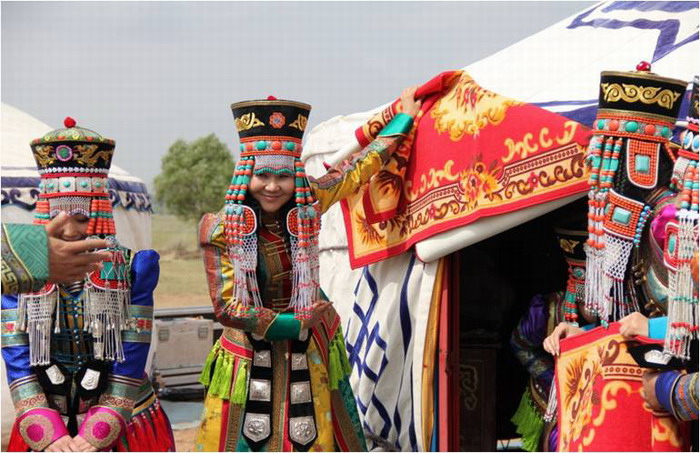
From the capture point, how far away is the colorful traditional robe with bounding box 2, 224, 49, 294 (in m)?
3.00

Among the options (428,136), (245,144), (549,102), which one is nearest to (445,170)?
(428,136)

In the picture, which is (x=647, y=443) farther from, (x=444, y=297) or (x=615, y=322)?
(x=444, y=297)

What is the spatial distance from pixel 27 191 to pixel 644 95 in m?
4.43

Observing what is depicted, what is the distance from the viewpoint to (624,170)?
3533mm

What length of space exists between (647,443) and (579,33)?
2.60m

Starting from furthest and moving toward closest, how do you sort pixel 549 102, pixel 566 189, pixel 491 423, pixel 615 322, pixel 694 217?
pixel 491 423
pixel 549 102
pixel 566 189
pixel 615 322
pixel 694 217

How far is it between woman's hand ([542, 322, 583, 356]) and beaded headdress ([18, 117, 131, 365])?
5.60 feet

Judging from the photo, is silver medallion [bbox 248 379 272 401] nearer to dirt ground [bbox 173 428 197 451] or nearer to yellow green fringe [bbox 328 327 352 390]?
yellow green fringe [bbox 328 327 352 390]

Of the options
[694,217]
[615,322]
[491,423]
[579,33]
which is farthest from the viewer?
[491,423]

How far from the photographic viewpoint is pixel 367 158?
4.71 metres

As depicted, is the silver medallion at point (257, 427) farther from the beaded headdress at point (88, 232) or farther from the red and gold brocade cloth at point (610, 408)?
the red and gold brocade cloth at point (610, 408)

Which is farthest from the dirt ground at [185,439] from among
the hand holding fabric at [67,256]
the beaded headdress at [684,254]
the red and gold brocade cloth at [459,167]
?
the beaded headdress at [684,254]

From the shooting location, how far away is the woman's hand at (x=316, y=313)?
14.0ft

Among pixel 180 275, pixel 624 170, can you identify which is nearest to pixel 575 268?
pixel 624 170
